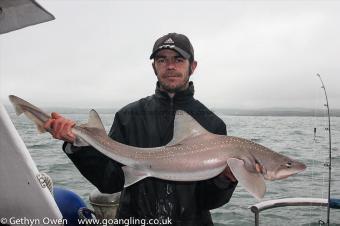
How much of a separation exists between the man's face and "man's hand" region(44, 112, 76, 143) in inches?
42.7

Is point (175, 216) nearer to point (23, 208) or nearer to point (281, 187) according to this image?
point (23, 208)

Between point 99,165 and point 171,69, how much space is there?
1257mm

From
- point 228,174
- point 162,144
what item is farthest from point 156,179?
point 228,174

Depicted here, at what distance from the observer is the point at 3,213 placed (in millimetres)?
3717

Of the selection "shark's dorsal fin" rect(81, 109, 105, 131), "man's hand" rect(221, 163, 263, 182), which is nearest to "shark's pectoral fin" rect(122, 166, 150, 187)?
"shark's dorsal fin" rect(81, 109, 105, 131)

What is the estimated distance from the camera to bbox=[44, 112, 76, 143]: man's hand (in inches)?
120

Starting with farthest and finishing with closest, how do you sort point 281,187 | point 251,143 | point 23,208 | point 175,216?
point 281,187
point 23,208
point 175,216
point 251,143

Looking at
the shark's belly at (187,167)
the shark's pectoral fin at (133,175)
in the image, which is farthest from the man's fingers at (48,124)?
the shark's belly at (187,167)

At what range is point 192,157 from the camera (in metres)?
3.12

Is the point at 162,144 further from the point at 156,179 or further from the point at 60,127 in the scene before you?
the point at 60,127

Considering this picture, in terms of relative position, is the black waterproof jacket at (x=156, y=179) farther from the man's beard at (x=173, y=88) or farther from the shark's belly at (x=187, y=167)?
the shark's belly at (x=187, y=167)

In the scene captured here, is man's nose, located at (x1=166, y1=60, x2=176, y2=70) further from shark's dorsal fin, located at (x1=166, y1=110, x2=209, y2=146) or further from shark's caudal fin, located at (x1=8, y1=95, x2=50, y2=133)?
shark's caudal fin, located at (x1=8, y1=95, x2=50, y2=133)

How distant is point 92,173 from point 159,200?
733 millimetres

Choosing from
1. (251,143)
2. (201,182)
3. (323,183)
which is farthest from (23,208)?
(323,183)
